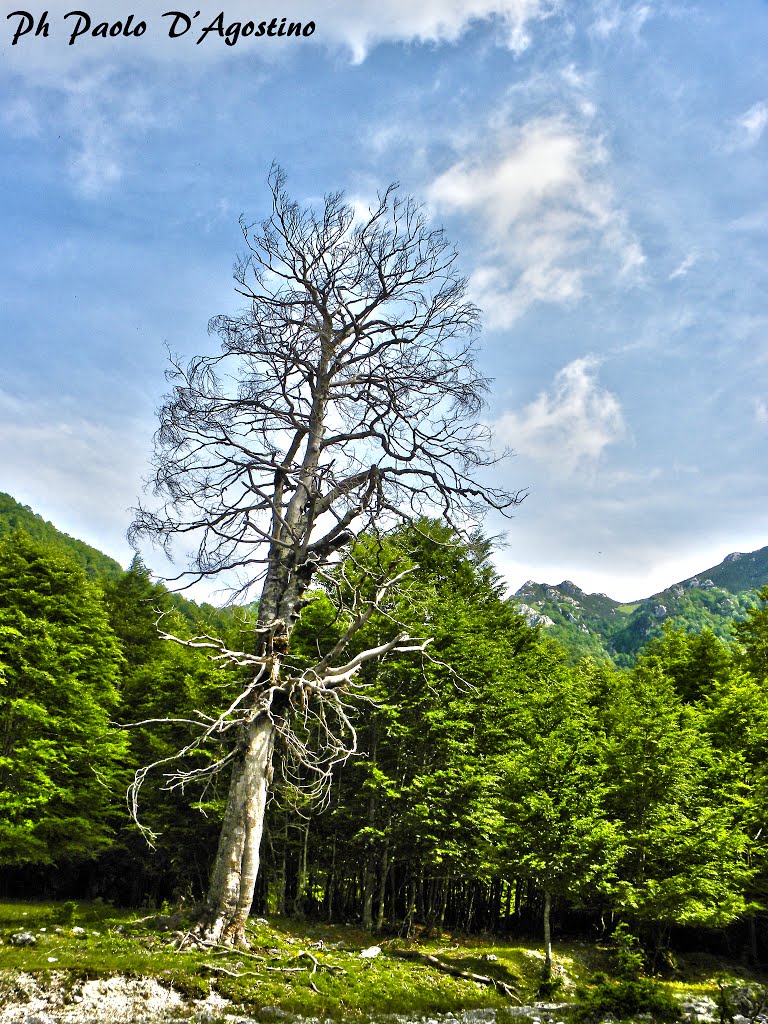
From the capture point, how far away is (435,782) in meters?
15.9

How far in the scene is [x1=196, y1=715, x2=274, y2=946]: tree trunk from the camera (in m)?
8.85

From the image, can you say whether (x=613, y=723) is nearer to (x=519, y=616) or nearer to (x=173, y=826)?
(x=519, y=616)

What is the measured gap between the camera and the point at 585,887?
15320 mm

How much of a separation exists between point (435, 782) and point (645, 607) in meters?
119

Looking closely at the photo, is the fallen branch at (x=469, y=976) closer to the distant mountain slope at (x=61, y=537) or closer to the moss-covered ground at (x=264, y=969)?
the moss-covered ground at (x=264, y=969)

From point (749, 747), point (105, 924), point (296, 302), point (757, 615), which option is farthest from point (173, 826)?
point (757, 615)

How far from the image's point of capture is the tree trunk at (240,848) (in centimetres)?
885

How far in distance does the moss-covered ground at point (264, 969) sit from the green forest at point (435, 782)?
293 cm

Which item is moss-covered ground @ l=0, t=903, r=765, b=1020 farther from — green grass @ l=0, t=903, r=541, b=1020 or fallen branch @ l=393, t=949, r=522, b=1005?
fallen branch @ l=393, t=949, r=522, b=1005

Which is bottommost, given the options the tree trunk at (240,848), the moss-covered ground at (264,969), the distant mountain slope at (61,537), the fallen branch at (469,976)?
the fallen branch at (469,976)

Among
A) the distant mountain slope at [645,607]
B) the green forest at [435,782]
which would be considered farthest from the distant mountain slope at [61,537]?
the distant mountain slope at [645,607]

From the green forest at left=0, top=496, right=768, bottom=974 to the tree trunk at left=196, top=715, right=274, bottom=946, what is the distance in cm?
309

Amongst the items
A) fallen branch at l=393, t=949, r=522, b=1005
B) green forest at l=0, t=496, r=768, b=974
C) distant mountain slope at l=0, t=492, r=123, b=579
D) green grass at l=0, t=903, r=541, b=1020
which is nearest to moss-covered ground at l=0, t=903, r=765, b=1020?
green grass at l=0, t=903, r=541, b=1020

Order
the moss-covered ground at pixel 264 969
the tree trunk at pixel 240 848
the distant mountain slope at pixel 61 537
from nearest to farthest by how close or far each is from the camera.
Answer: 1. the moss-covered ground at pixel 264 969
2. the tree trunk at pixel 240 848
3. the distant mountain slope at pixel 61 537
